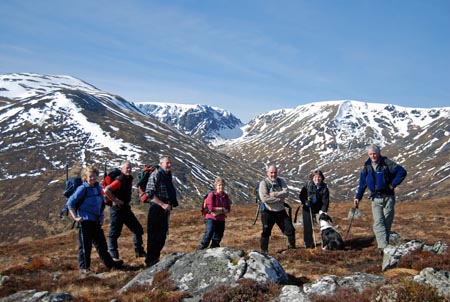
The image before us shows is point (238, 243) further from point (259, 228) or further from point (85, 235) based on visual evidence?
point (85, 235)

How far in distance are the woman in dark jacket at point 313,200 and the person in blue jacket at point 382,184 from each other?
2.42m

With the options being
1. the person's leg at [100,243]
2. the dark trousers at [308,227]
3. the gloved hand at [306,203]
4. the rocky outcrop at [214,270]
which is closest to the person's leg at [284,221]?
the dark trousers at [308,227]

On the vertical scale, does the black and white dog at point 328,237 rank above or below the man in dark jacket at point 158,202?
below

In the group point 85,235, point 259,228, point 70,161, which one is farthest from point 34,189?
point 85,235

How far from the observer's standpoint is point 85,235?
491 inches

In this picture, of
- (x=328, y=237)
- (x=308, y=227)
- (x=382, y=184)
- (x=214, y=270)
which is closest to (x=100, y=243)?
(x=214, y=270)

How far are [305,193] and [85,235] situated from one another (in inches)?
342

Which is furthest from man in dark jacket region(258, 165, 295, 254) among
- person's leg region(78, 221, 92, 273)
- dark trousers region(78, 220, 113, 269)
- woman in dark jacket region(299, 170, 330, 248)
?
person's leg region(78, 221, 92, 273)

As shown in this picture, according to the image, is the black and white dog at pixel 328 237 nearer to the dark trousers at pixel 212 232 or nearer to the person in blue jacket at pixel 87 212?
the dark trousers at pixel 212 232

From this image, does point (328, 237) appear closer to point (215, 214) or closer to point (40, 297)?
Result: point (215, 214)

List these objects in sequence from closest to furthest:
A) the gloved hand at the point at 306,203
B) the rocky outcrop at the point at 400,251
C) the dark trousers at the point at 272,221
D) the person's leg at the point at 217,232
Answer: the rocky outcrop at the point at 400,251 < the person's leg at the point at 217,232 < the dark trousers at the point at 272,221 < the gloved hand at the point at 306,203

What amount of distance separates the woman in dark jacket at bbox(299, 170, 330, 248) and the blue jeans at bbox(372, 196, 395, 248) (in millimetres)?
2453

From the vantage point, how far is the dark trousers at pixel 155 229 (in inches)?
491

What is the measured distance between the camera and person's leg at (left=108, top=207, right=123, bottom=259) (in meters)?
14.4
